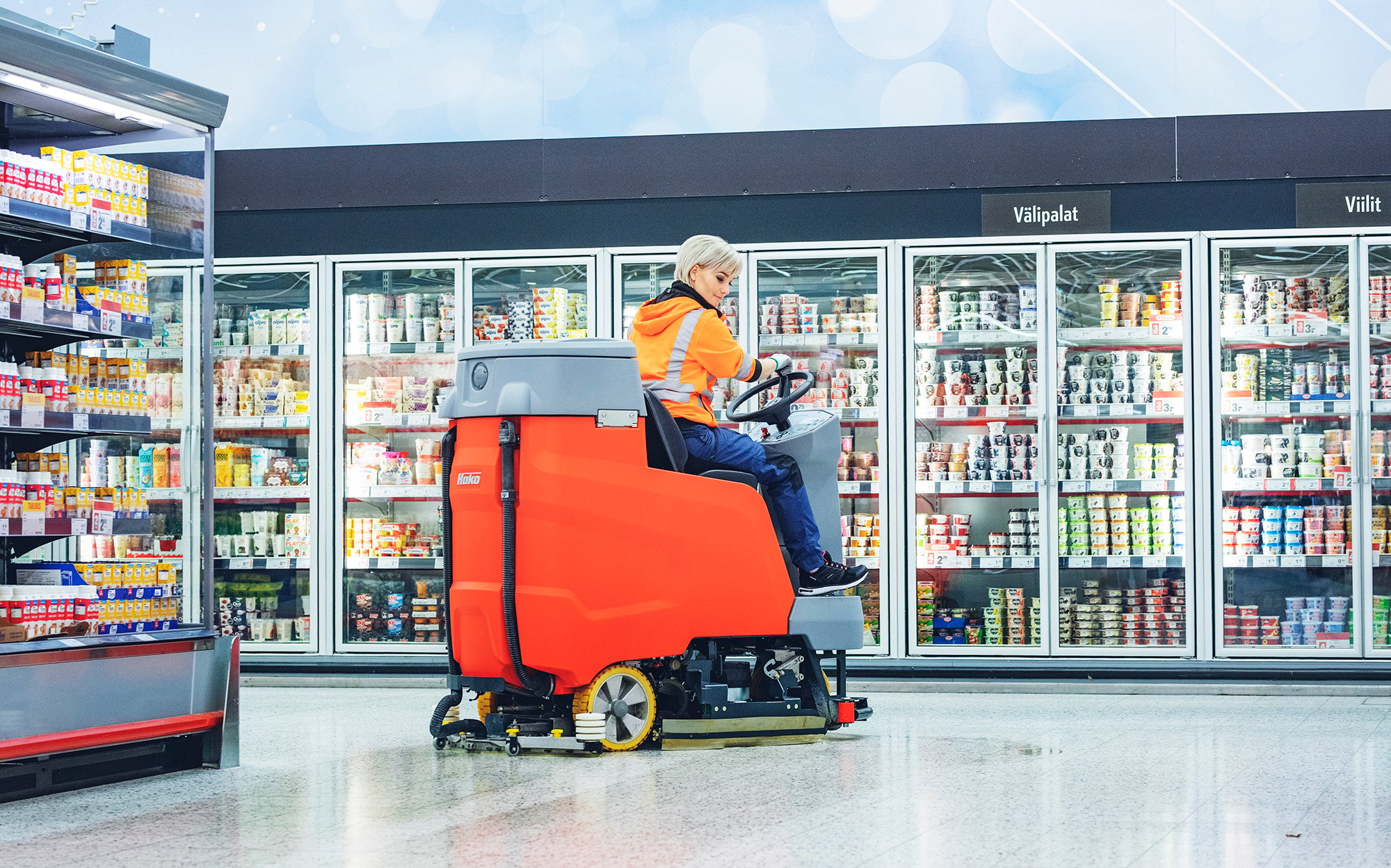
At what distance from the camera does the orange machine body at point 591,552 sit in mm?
4375

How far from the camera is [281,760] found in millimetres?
4414

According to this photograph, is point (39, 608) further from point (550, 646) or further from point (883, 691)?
point (883, 691)

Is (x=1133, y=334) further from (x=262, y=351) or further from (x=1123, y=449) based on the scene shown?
(x=262, y=351)

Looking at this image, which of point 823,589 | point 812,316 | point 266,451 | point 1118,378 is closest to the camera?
point 823,589

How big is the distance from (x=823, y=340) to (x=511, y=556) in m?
2.93

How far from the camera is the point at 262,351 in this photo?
726 cm

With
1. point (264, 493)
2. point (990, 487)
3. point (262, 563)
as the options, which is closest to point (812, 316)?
point (990, 487)

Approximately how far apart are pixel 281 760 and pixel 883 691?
305cm

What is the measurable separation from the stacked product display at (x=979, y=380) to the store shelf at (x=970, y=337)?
0.12 metres

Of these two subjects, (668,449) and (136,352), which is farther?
(668,449)

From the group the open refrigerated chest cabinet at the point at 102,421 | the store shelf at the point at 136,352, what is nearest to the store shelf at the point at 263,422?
the open refrigerated chest cabinet at the point at 102,421

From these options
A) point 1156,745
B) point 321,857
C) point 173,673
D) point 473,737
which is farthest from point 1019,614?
point 321,857

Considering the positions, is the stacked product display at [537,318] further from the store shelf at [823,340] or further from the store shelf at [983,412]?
the store shelf at [983,412]

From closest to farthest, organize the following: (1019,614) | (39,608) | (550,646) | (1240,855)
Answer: (1240,855)
(39,608)
(550,646)
(1019,614)
